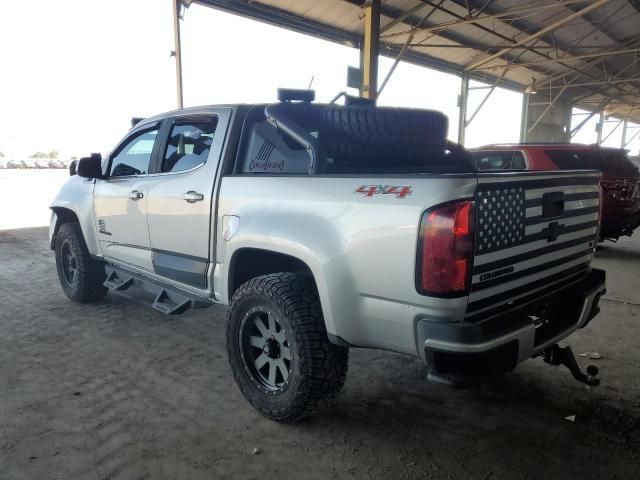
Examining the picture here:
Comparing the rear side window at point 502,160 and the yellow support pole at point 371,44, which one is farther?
the yellow support pole at point 371,44

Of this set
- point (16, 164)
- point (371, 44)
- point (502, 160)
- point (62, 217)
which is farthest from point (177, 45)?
point (16, 164)

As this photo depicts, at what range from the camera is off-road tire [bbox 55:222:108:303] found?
14.7 feet

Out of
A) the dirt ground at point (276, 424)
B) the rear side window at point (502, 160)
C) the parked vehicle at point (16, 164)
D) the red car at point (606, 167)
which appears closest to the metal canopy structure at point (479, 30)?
the rear side window at point (502, 160)

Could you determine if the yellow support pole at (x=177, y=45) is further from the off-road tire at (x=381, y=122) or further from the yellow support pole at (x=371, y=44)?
the off-road tire at (x=381, y=122)

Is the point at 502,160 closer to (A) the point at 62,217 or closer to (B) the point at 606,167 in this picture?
(B) the point at 606,167

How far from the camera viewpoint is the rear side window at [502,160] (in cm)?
693

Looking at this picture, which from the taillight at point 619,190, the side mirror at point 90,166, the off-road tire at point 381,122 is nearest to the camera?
the off-road tire at point 381,122

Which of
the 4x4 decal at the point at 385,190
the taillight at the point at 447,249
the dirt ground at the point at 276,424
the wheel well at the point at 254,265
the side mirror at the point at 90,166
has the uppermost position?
the side mirror at the point at 90,166

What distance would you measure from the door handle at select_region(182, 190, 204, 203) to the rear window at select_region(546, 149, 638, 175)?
5.52 m

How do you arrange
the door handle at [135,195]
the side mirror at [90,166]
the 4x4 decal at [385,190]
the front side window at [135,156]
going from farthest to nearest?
1. the side mirror at [90,166]
2. the front side window at [135,156]
3. the door handle at [135,195]
4. the 4x4 decal at [385,190]

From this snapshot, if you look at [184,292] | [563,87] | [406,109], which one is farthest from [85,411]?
[563,87]

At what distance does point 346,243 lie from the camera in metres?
2.14

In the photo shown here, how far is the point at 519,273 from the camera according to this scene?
2.22m

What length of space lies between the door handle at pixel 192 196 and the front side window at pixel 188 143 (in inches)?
8.5
